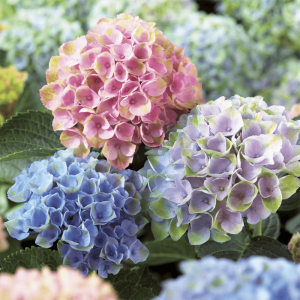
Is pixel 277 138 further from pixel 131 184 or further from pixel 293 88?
pixel 293 88

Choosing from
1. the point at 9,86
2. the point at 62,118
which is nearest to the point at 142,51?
the point at 62,118

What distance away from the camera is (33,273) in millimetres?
246

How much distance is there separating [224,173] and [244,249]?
0.56ft

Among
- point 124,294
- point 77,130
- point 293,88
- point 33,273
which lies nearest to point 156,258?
point 124,294

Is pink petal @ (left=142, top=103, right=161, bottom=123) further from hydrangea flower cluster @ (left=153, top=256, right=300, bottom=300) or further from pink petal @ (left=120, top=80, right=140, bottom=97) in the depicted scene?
hydrangea flower cluster @ (left=153, top=256, right=300, bottom=300)

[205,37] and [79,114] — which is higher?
[79,114]

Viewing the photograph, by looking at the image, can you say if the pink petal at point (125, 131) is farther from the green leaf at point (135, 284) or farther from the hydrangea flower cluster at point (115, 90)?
the green leaf at point (135, 284)

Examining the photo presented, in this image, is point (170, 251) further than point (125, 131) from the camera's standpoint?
Yes

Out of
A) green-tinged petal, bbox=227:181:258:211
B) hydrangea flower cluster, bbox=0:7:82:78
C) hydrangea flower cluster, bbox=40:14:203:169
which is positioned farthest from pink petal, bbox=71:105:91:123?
hydrangea flower cluster, bbox=0:7:82:78

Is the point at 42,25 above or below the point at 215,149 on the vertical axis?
below

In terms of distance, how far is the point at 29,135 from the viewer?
60 centimetres

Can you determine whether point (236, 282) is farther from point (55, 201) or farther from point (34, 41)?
point (34, 41)

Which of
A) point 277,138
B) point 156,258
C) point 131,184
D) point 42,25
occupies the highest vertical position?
point 277,138

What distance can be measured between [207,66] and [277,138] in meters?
0.71
